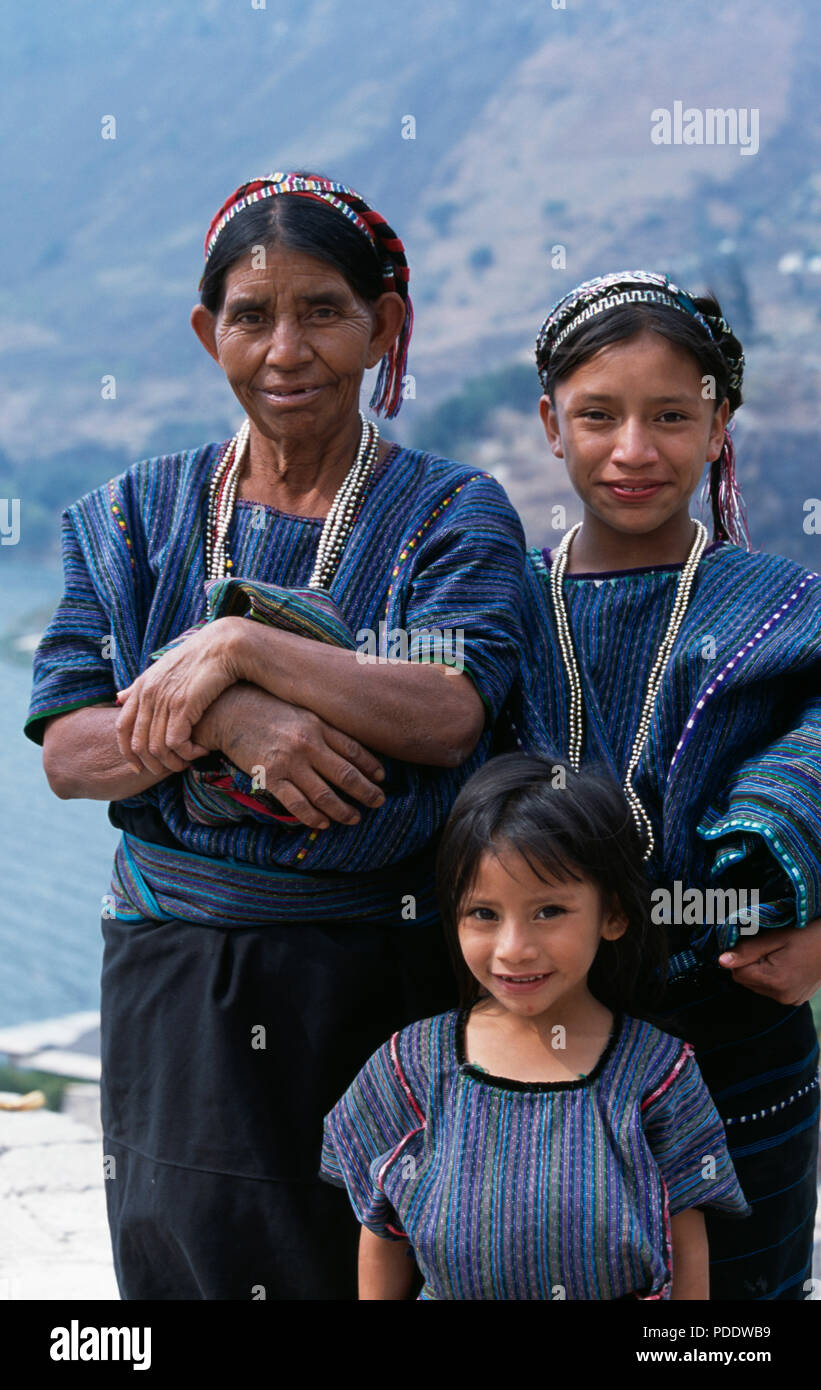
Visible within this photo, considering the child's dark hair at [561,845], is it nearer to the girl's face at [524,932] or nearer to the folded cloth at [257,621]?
the girl's face at [524,932]

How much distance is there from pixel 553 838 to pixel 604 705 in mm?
398

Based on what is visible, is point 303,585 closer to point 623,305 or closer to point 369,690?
point 369,690

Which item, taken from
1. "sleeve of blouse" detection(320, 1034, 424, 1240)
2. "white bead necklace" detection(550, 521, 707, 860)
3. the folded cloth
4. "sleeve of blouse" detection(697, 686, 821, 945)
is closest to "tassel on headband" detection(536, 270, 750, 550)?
"white bead necklace" detection(550, 521, 707, 860)

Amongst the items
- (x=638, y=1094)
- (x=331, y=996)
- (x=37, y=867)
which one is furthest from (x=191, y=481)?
(x=37, y=867)

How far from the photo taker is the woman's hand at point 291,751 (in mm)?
1840

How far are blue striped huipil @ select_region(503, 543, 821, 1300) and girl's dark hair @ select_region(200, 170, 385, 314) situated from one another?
1.77 feet

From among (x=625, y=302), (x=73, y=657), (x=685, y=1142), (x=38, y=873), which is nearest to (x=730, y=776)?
(x=685, y=1142)

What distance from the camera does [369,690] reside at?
6.11 ft

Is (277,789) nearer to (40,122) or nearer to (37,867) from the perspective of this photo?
(37,867)

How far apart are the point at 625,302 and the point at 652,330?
7 centimetres

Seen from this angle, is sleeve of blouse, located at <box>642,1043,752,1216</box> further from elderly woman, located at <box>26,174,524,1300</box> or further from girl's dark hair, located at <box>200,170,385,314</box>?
girl's dark hair, located at <box>200,170,385,314</box>

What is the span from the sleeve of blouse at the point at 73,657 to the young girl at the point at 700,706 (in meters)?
0.64

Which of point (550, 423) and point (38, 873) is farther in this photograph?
point (38, 873)

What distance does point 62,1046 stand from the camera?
585cm
